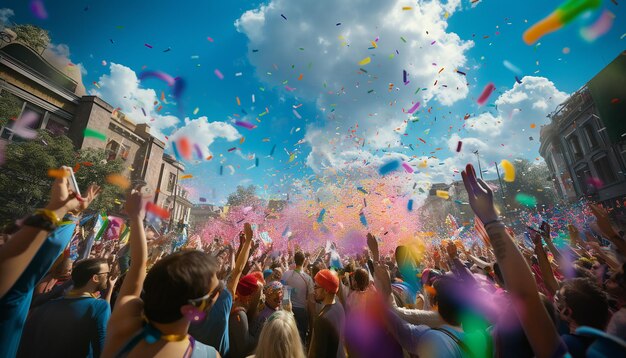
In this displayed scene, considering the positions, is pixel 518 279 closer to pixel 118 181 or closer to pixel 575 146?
pixel 118 181

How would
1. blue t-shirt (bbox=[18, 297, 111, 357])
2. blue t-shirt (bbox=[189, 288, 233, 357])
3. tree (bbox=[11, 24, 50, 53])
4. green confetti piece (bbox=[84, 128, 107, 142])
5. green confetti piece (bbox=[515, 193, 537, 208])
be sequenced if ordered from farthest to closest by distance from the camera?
green confetti piece (bbox=[515, 193, 537, 208]) → green confetti piece (bbox=[84, 128, 107, 142]) → tree (bbox=[11, 24, 50, 53]) → blue t-shirt (bbox=[189, 288, 233, 357]) → blue t-shirt (bbox=[18, 297, 111, 357])

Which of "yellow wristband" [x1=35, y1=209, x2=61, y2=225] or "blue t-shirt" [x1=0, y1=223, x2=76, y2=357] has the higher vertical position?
"yellow wristband" [x1=35, y1=209, x2=61, y2=225]

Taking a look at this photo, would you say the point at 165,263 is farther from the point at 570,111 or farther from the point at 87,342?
the point at 570,111

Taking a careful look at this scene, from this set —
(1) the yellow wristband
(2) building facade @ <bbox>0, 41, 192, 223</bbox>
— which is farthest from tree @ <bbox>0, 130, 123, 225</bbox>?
(1) the yellow wristband

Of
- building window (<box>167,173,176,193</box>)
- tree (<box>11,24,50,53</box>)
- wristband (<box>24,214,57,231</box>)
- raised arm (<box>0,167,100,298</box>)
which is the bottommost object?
raised arm (<box>0,167,100,298</box>)

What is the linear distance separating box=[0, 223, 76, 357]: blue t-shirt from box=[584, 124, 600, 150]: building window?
34.9 metres

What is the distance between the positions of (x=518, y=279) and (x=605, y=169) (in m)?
33.6

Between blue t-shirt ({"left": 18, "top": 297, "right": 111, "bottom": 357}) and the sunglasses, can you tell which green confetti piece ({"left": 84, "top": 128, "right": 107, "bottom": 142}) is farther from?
the sunglasses

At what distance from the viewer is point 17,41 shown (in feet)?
71.6

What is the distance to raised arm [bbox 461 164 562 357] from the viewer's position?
52.3 inches

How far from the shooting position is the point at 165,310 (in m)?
1.43

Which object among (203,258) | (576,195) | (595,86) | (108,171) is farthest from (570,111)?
(108,171)

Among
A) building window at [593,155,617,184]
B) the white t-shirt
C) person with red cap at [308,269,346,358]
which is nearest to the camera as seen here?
person with red cap at [308,269,346,358]

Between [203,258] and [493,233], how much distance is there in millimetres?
1732
